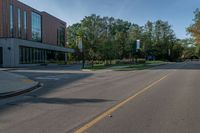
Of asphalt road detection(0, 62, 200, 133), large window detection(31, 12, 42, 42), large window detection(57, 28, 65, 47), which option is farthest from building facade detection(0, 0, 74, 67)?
asphalt road detection(0, 62, 200, 133)

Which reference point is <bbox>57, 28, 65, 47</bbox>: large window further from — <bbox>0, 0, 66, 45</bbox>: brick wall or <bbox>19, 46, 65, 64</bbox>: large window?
<bbox>19, 46, 65, 64</bbox>: large window

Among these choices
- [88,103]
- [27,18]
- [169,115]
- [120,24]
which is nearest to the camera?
[169,115]

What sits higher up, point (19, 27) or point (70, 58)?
point (19, 27)

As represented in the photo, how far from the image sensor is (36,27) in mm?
72000

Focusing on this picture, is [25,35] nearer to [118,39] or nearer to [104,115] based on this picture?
[118,39]

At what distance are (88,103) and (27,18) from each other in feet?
188

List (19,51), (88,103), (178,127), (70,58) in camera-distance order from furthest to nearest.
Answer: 1. (70,58)
2. (19,51)
3. (88,103)
4. (178,127)

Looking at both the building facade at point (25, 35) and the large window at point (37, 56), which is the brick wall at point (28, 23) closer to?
the building facade at point (25, 35)

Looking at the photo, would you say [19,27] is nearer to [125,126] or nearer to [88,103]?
[88,103]

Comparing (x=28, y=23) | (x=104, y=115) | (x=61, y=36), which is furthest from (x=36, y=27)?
(x=104, y=115)

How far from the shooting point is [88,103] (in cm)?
1189

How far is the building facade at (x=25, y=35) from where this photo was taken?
5344 cm

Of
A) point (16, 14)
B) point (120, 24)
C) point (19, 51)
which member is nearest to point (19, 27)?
point (16, 14)

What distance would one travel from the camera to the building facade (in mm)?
53438
